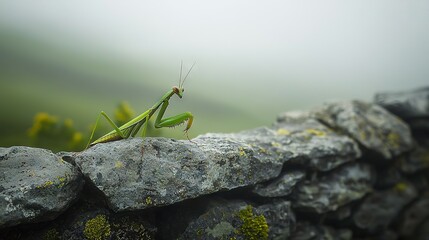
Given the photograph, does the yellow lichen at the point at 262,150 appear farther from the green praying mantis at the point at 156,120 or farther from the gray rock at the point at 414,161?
the gray rock at the point at 414,161

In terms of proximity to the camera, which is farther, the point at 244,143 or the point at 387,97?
the point at 387,97

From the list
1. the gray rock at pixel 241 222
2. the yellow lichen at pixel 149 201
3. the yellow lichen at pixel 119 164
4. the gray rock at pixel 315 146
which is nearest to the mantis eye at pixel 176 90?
the yellow lichen at pixel 119 164

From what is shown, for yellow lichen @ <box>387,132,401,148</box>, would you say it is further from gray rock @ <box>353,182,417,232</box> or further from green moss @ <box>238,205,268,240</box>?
green moss @ <box>238,205,268,240</box>

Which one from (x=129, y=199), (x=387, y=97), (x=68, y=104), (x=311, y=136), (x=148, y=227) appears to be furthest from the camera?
(x=68, y=104)

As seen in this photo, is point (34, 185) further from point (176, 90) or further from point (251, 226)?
point (251, 226)

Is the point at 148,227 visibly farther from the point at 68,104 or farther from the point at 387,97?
the point at 68,104

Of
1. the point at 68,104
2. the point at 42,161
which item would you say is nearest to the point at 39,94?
the point at 68,104

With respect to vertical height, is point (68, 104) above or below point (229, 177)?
below
